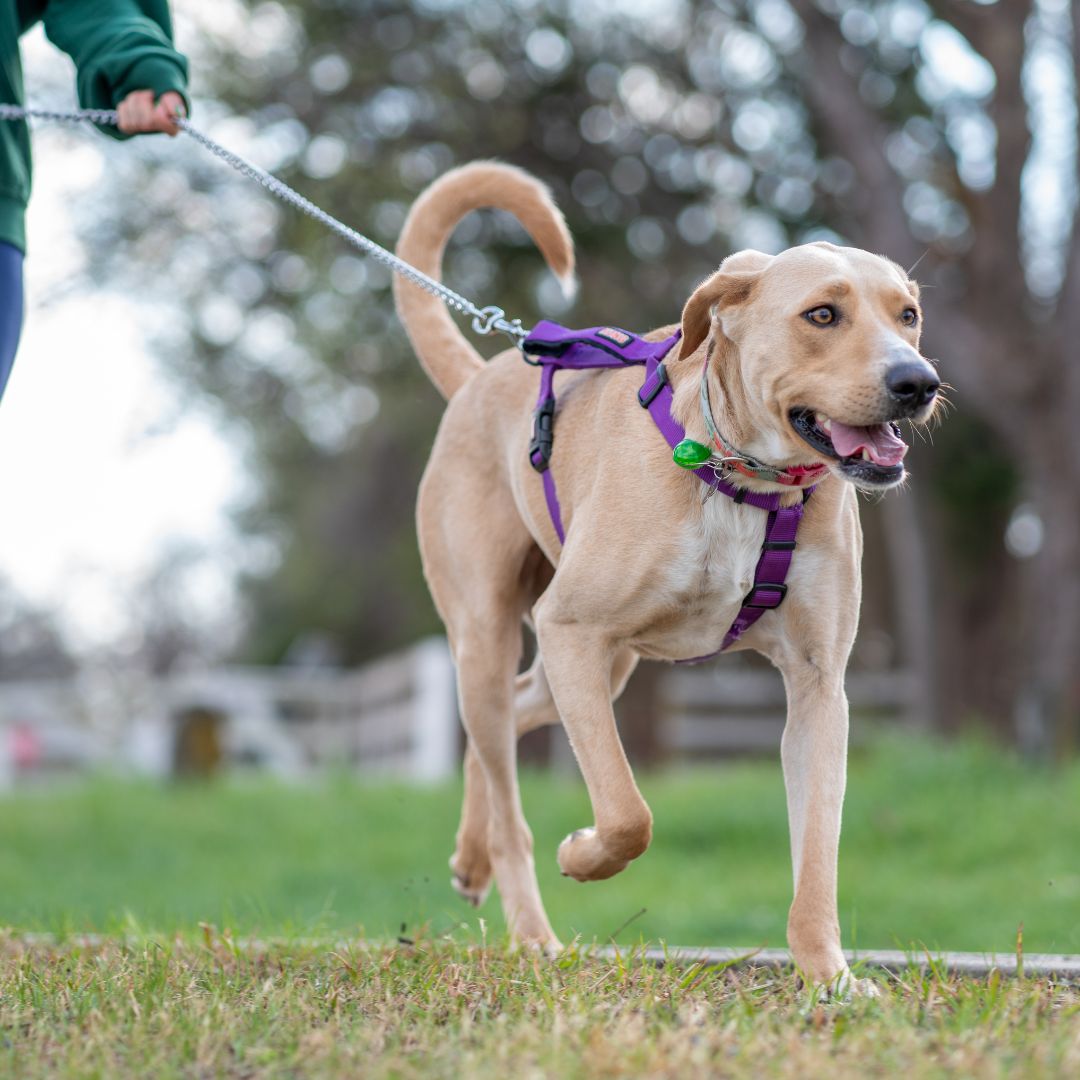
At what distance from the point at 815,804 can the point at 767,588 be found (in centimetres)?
49

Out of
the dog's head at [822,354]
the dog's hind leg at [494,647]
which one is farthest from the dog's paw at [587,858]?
the dog's head at [822,354]

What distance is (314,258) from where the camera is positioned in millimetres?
13078

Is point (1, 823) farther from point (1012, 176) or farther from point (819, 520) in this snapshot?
point (819, 520)

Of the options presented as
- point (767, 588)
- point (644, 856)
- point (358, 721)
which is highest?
point (767, 588)

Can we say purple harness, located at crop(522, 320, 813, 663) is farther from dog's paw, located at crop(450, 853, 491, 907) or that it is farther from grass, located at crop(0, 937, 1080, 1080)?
dog's paw, located at crop(450, 853, 491, 907)

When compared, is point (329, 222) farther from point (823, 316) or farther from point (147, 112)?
point (823, 316)

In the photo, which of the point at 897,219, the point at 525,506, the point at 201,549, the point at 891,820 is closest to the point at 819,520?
the point at 525,506

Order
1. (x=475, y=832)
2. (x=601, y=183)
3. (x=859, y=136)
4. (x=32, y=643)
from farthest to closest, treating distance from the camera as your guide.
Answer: (x=32, y=643)
(x=601, y=183)
(x=859, y=136)
(x=475, y=832)

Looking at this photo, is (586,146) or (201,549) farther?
(201,549)

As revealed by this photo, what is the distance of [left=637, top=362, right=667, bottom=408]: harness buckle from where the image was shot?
3723 millimetres

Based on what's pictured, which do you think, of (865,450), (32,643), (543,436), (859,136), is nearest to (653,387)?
(543,436)


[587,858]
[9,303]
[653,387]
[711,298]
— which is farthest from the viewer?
[9,303]

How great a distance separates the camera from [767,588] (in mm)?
3562

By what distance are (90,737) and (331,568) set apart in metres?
4.62
